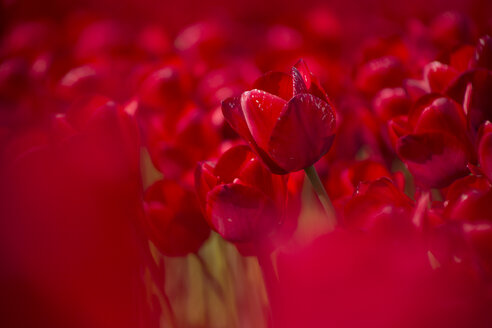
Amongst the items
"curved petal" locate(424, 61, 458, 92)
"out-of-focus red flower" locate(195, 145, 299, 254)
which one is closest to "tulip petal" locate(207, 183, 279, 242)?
"out-of-focus red flower" locate(195, 145, 299, 254)

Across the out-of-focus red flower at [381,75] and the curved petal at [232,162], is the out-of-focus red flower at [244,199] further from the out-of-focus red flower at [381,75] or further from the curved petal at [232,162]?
the out-of-focus red flower at [381,75]

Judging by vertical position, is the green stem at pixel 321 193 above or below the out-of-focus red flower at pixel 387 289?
above

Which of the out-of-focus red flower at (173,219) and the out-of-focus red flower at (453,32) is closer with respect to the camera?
the out-of-focus red flower at (173,219)

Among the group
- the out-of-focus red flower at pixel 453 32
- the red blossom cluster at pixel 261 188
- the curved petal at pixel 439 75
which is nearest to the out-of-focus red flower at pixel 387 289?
the red blossom cluster at pixel 261 188

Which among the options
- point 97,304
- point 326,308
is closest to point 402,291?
point 326,308

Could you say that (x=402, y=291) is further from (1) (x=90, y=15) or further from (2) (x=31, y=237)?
(1) (x=90, y=15)

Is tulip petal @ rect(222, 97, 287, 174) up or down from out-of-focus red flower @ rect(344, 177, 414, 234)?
up

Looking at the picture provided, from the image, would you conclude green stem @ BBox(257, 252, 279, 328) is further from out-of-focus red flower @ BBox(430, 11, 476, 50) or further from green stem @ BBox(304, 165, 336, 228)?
out-of-focus red flower @ BBox(430, 11, 476, 50)

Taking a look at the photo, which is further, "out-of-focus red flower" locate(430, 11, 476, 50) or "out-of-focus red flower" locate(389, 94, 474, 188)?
"out-of-focus red flower" locate(430, 11, 476, 50)

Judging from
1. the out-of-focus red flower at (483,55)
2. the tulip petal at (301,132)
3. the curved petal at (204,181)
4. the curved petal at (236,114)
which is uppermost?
the curved petal at (236,114)
